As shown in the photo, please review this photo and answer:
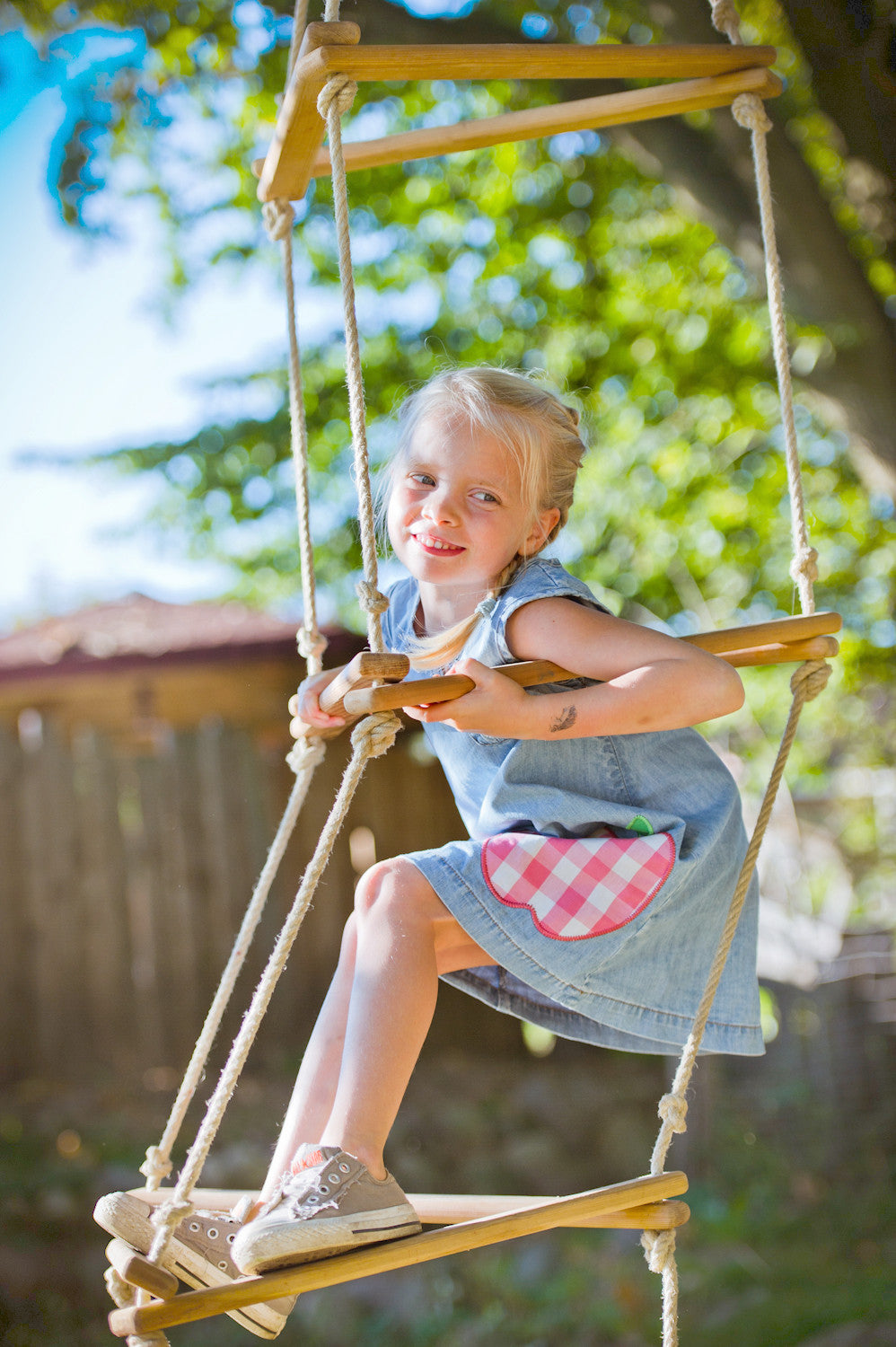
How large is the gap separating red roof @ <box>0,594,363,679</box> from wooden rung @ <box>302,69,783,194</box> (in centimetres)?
343

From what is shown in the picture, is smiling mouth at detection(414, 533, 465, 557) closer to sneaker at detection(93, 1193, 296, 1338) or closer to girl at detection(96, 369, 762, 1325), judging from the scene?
girl at detection(96, 369, 762, 1325)

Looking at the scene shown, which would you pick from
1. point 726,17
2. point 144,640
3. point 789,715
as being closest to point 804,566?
point 789,715

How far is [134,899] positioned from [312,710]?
302 centimetres

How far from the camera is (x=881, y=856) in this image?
6.00 meters

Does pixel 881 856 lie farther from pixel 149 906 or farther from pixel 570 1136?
pixel 149 906

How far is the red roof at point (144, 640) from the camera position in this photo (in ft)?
16.5

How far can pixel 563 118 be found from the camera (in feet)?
5.44

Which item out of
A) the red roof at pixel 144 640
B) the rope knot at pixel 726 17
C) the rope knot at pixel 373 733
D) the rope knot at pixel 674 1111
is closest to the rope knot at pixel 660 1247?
the rope knot at pixel 674 1111

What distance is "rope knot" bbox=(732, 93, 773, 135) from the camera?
1.60 metres

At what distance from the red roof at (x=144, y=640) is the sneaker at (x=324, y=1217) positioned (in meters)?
4.00

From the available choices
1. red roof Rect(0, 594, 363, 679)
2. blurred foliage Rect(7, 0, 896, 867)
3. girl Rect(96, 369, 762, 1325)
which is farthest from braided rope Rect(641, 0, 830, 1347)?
red roof Rect(0, 594, 363, 679)

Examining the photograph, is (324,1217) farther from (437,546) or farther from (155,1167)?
(437,546)

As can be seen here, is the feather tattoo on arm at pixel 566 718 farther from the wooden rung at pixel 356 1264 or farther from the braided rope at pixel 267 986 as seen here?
the wooden rung at pixel 356 1264

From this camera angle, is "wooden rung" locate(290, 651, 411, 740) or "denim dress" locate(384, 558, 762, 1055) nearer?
"wooden rung" locate(290, 651, 411, 740)
